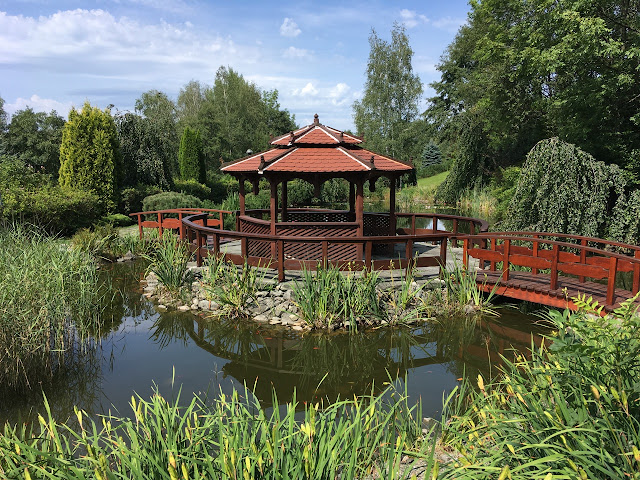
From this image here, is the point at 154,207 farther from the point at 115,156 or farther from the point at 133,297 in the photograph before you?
the point at 133,297

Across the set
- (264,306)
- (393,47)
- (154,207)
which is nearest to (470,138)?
(393,47)

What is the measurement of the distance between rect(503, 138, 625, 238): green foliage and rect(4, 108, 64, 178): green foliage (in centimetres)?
3041

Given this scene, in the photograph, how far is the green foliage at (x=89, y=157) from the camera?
59.0ft

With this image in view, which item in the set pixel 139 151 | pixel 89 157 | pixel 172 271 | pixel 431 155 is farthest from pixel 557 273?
pixel 431 155

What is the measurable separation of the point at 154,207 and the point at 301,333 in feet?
40.0

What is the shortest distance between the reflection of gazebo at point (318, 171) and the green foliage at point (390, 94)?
30250mm

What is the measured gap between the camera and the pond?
5637mm

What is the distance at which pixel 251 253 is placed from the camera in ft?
35.6

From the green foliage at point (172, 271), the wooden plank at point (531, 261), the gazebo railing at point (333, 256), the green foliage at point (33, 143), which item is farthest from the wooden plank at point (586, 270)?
the green foliage at point (33, 143)

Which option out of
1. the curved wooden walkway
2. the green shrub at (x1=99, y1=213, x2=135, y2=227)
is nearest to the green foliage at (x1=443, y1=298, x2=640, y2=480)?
the curved wooden walkway

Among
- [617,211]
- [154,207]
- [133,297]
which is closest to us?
[133,297]

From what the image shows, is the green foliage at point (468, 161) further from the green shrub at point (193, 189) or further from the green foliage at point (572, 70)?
the green shrub at point (193, 189)

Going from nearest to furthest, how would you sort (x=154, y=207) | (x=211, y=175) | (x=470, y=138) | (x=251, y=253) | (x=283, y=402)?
1. (x=283, y=402)
2. (x=251, y=253)
3. (x=154, y=207)
4. (x=470, y=138)
5. (x=211, y=175)

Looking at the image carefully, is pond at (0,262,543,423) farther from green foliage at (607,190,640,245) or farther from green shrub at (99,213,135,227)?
green shrub at (99,213,135,227)
